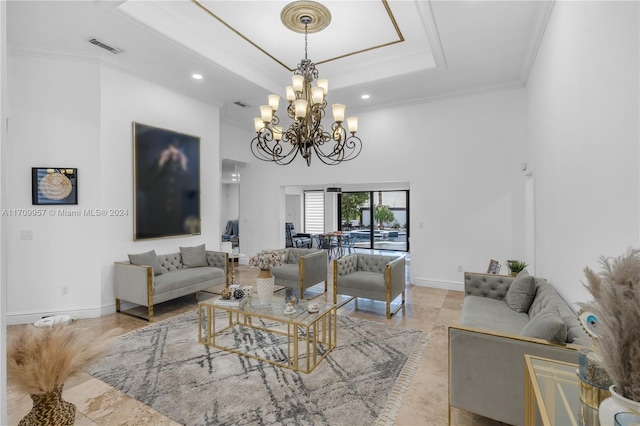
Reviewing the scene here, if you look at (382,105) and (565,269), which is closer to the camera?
(565,269)

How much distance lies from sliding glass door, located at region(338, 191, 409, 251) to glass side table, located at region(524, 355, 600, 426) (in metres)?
10.4

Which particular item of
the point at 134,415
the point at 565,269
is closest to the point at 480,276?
the point at 565,269

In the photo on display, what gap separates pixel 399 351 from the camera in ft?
10.8

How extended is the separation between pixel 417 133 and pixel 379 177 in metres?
1.14

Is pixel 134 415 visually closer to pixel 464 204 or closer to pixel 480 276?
pixel 480 276

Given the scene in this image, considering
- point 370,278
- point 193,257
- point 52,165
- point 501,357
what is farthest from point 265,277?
point 52,165

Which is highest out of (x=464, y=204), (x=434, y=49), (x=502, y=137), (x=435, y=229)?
(x=434, y=49)

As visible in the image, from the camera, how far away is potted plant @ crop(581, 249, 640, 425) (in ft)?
2.86

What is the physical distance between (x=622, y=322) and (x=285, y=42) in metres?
4.60

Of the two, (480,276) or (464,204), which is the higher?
(464,204)

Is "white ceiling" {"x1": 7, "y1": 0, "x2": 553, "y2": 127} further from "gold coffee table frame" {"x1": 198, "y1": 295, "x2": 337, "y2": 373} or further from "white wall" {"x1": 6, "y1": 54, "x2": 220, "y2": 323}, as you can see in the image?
"gold coffee table frame" {"x1": 198, "y1": 295, "x2": 337, "y2": 373}

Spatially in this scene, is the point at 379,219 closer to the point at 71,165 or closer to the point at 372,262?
the point at 372,262

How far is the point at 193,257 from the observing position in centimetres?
534

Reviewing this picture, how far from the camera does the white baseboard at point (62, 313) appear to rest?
13.3 feet
